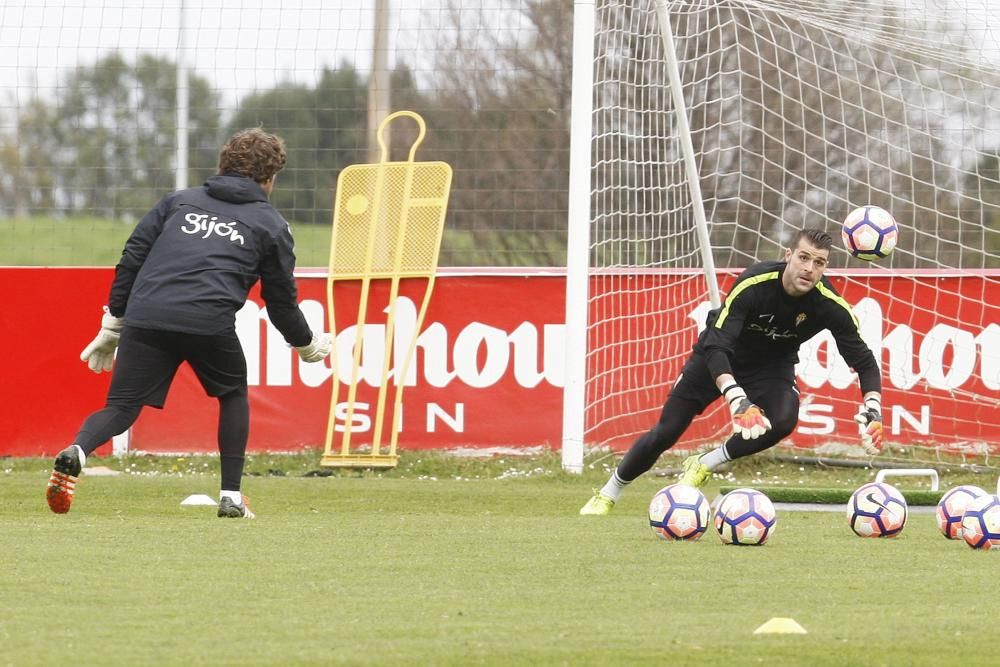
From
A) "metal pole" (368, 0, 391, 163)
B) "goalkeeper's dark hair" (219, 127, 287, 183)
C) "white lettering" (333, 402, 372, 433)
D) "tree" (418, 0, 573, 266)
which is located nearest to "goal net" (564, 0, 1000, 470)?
"tree" (418, 0, 573, 266)

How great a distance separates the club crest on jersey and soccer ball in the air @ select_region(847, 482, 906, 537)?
3.34 meters

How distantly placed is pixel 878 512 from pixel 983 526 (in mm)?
609

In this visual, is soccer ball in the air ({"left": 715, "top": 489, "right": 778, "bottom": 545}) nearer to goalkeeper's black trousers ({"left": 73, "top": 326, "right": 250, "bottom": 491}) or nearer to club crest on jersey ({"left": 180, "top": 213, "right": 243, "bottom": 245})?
goalkeeper's black trousers ({"left": 73, "top": 326, "right": 250, "bottom": 491})

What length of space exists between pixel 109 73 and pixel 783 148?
22.8ft

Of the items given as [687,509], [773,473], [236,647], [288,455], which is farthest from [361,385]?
[236,647]

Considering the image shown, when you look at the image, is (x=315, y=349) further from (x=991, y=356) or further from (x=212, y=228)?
(x=991, y=356)

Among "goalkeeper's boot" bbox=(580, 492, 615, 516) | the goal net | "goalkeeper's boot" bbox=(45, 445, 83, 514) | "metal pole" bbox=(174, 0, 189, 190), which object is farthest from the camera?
"metal pole" bbox=(174, 0, 189, 190)

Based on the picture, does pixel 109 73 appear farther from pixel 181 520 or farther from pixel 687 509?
pixel 687 509

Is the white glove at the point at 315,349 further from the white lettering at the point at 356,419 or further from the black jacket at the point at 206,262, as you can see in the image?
the white lettering at the point at 356,419

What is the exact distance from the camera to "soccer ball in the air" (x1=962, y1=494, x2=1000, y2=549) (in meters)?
6.98

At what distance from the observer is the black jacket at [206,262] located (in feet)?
26.2

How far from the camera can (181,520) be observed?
800 centimetres

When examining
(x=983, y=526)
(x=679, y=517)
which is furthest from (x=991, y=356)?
(x=679, y=517)

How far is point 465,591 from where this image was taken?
534 cm
